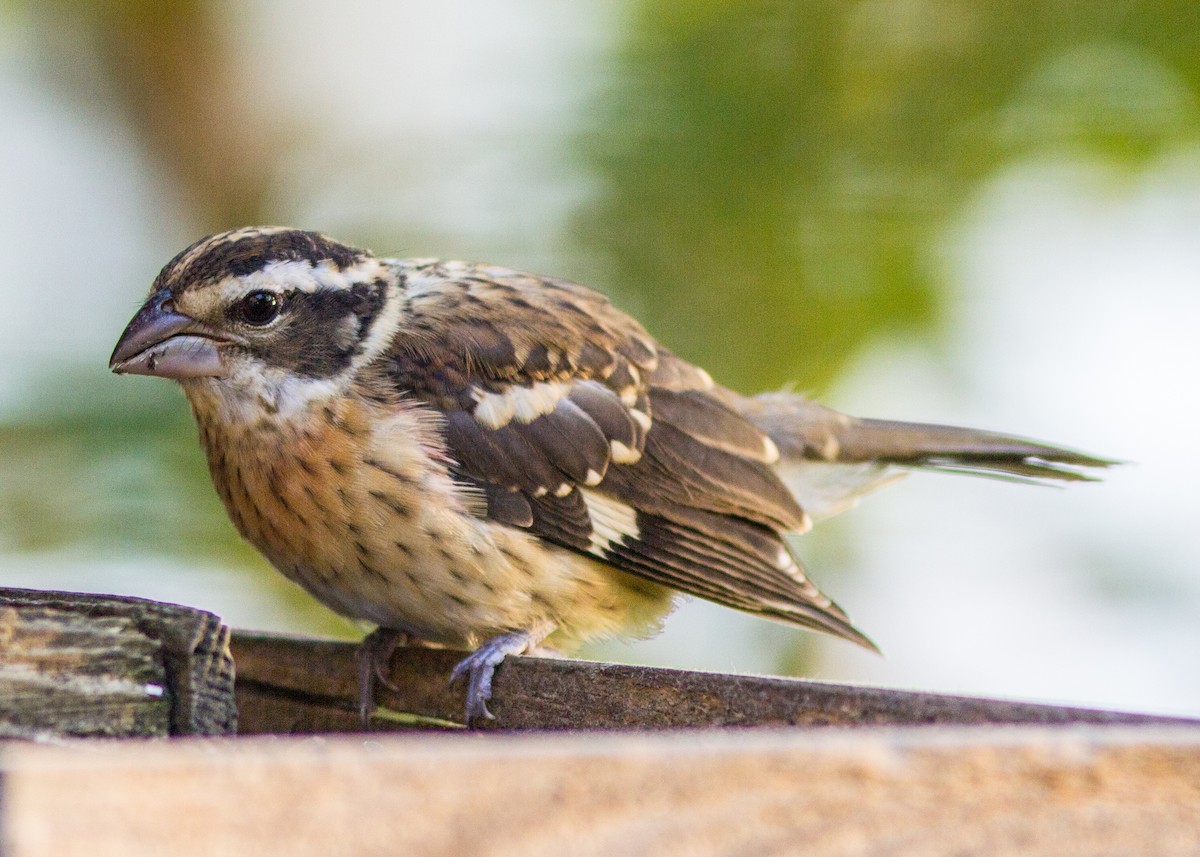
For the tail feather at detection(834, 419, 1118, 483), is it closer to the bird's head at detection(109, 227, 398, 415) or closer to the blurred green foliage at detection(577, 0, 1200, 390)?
the blurred green foliage at detection(577, 0, 1200, 390)

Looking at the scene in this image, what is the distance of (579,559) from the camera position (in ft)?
9.86

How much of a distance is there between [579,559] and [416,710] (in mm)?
571

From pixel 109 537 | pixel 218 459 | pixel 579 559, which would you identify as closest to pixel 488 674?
pixel 579 559

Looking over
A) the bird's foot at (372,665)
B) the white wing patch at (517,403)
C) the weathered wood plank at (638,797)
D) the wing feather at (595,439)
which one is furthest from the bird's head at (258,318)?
the weathered wood plank at (638,797)

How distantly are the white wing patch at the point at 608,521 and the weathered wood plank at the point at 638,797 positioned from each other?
1971mm

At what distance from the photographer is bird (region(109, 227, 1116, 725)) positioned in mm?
2801

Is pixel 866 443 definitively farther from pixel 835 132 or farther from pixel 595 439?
pixel 595 439

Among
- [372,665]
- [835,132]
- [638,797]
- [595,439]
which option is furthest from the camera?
[835,132]

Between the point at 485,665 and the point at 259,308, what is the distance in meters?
1.06

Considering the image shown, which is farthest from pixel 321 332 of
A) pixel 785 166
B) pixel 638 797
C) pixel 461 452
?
pixel 638 797

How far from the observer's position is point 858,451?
12.4 ft

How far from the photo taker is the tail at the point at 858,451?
360 cm

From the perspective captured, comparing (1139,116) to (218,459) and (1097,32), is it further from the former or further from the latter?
(218,459)

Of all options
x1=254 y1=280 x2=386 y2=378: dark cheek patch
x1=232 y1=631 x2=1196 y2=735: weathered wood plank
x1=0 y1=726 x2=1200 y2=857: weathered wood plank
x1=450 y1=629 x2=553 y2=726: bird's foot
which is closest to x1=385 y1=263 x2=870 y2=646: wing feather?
x1=254 y1=280 x2=386 y2=378: dark cheek patch
